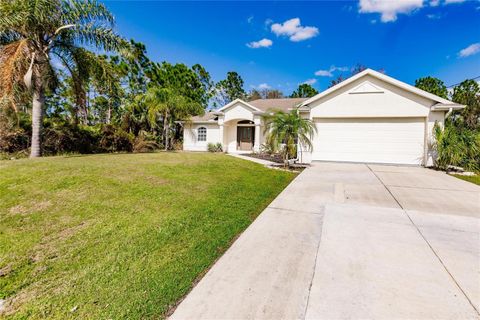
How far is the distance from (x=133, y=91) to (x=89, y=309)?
28.0 metres

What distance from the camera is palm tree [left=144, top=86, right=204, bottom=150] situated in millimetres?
18812

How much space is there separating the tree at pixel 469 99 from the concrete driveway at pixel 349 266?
24980 millimetres

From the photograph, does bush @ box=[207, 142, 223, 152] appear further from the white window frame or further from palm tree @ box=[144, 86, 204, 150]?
palm tree @ box=[144, 86, 204, 150]

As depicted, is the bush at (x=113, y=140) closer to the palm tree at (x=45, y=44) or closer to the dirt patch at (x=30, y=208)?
the palm tree at (x=45, y=44)

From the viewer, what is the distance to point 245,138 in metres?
19.5

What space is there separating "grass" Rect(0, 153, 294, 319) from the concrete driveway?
0.46 m

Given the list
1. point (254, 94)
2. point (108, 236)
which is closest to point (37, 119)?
point (108, 236)

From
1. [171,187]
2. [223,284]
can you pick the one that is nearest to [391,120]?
[171,187]

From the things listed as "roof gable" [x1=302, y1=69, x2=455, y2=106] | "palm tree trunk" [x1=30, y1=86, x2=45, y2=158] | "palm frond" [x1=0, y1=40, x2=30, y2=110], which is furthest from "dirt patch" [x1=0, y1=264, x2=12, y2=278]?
"roof gable" [x1=302, y1=69, x2=455, y2=106]

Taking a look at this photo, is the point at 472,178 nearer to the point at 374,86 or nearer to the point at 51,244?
the point at 374,86

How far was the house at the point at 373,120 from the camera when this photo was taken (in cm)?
1155

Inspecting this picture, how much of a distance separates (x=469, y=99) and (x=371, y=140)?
1976cm

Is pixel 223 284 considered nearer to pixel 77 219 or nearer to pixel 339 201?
pixel 77 219

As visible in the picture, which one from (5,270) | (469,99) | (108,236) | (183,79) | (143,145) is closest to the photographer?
(5,270)
